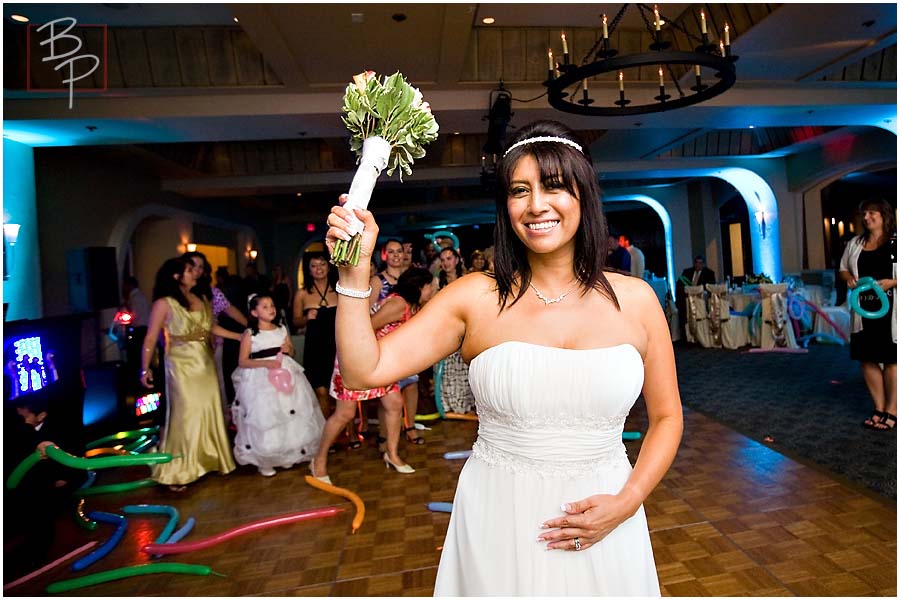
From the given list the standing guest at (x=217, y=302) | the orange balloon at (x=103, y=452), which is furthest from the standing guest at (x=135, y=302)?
the orange balloon at (x=103, y=452)

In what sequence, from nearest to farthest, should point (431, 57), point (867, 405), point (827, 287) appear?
point (867, 405) → point (431, 57) → point (827, 287)

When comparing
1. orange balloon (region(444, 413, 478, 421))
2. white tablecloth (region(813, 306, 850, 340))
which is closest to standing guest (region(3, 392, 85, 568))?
orange balloon (region(444, 413, 478, 421))

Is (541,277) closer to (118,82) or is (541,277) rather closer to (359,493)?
(359,493)

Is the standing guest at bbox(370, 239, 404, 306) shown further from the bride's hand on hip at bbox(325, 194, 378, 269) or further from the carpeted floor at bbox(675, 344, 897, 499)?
the bride's hand on hip at bbox(325, 194, 378, 269)

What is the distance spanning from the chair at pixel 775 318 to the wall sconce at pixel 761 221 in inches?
165

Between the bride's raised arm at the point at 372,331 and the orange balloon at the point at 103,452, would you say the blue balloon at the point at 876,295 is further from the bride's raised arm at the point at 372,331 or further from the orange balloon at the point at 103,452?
the orange balloon at the point at 103,452

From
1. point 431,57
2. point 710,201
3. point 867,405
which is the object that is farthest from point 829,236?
point 431,57

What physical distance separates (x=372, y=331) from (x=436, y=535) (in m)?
2.17

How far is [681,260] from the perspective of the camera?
15.0 m

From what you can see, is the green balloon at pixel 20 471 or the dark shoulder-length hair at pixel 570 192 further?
the green balloon at pixel 20 471

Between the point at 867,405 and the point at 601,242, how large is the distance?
5131 mm

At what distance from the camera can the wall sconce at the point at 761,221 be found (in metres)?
12.4

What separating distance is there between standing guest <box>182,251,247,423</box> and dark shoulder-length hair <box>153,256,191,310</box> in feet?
0.22

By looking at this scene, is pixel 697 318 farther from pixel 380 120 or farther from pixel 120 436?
pixel 380 120
